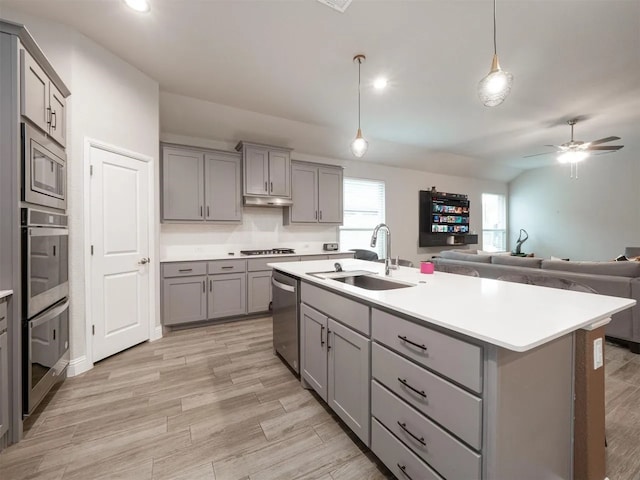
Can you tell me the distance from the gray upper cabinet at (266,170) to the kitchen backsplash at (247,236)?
0.48 m

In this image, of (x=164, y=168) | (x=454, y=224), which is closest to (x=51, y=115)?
(x=164, y=168)

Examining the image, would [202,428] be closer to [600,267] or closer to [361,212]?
[600,267]

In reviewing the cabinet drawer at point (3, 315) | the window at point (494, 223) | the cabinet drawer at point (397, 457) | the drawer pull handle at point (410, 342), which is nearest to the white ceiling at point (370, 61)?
the cabinet drawer at point (3, 315)

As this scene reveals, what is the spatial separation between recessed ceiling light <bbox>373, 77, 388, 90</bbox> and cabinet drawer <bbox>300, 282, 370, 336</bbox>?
2.39m

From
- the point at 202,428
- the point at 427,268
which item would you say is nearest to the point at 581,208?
the point at 427,268

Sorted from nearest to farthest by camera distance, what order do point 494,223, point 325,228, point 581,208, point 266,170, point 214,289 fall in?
1. point 214,289
2. point 266,170
3. point 325,228
4. point 581,208
5. point 494,223

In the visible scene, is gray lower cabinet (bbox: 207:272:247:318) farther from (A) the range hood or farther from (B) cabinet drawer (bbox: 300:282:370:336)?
(B) cabinet drawer (bbox: 300:282:370:336)

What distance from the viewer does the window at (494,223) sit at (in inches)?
300

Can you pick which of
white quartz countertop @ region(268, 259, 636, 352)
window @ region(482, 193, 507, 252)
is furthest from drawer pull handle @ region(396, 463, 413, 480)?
window @ region(482, 193, 507, 252)

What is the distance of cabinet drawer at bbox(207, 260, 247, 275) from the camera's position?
140 inches

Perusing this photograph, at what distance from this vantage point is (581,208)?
6457 millimetres

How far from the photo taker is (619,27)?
2.24 meters

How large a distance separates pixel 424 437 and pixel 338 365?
65 centimetres

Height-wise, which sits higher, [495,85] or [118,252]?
[495,85]
